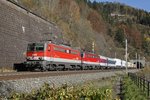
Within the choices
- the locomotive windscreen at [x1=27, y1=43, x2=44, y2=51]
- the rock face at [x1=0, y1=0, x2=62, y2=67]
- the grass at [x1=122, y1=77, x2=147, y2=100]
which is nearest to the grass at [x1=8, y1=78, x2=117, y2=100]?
the grass at [x1=122, y1=77, x2=147, y2=100]

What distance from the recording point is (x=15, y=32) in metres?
44.3

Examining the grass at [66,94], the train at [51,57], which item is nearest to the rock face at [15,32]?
the train at [51,57]

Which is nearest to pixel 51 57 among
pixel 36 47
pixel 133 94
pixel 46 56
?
pixel 46 56

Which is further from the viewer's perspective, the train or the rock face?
the rock face

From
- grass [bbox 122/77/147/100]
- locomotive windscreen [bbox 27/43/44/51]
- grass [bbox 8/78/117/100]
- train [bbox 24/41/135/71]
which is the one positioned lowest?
grass [bbox 122/77/147/100]

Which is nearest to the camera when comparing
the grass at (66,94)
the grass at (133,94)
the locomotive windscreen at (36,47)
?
the grass at (66,94)

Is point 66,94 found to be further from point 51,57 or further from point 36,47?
point 51,57

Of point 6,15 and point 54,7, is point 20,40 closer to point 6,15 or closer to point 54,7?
point 6,15

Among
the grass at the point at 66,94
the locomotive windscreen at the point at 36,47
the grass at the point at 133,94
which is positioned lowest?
the grass at the point at 133,94

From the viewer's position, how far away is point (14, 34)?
43812mm

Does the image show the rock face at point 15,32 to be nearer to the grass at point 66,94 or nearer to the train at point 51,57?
the train at point 51,57

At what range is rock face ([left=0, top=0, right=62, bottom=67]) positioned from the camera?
4022cm

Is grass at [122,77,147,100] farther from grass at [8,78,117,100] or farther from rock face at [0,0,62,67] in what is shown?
rock face at [0,0,62,67]

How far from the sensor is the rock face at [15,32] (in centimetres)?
4022
